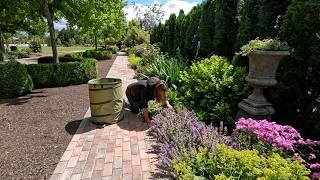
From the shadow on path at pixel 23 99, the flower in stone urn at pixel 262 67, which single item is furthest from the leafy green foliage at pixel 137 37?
the flower in stone urn at pixel 262 67

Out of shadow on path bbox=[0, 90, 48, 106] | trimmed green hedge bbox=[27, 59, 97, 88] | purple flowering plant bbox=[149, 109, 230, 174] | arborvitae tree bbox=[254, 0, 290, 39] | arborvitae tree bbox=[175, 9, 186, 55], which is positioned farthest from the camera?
arborvitae tree bbox=[175, 9, 186, 55]

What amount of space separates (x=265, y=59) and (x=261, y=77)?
0.31m

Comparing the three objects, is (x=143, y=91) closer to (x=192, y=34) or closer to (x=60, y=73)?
(x=60, y=73)

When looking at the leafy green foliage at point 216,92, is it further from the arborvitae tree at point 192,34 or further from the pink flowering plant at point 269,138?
the arborvitae tree at point 192,34

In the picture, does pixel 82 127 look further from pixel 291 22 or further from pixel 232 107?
pixel 291 22

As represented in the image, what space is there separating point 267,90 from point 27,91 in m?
7.59

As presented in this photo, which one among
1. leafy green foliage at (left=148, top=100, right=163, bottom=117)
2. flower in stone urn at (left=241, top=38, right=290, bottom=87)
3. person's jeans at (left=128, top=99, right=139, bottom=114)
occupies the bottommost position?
person's jeans at (left=128, top=99, right=139, bottom=114)

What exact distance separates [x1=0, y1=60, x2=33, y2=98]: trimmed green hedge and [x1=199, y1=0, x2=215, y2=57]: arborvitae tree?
6.35 metres

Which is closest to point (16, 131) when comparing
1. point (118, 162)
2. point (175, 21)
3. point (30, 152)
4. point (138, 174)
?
point (30, 152)

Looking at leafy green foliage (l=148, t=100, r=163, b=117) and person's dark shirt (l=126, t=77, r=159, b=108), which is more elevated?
person's dark shirt (l=126, t=77, r=159, b=108)

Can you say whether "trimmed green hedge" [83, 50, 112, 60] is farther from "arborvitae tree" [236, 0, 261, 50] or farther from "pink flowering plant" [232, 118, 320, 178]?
"pink flowering plant" [232, 118, 320, 178]

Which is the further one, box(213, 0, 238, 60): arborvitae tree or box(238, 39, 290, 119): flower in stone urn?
box(213, 0, 238, 60): arborvitae tree

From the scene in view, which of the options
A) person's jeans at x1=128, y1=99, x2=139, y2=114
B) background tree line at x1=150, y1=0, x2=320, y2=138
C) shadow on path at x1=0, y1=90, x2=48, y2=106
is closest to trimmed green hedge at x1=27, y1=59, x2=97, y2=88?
shadow on path at x1=0, y1=90, x2=48, y2=106

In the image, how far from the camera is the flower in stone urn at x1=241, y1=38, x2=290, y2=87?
4129 mm
